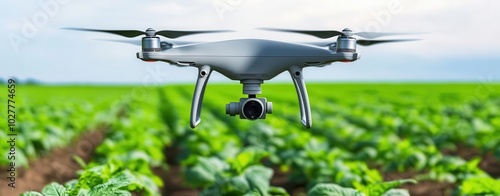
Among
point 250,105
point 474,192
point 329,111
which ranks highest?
point 329,111

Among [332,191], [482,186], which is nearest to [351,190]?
[332,191]

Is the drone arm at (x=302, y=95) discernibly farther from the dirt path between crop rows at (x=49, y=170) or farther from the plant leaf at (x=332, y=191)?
the dirt path between crop rows at (x=49, y=170)

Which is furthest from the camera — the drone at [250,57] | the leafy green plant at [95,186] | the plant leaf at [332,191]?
the plant leaf at [332,191]

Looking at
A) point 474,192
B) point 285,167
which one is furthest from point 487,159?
point 474,192

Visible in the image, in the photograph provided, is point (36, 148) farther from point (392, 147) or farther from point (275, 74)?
point (275, 74)

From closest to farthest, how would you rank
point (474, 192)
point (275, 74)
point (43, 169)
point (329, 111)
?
1. point (275, 74)
2. point (474, 192)
3. point (43, 169)
4. point (329, 111)

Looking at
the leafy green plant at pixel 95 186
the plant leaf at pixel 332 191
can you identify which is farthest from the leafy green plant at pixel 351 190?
the leafy green plant at pixel 95 186

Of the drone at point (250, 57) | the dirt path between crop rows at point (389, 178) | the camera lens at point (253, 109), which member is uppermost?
the drone at point (250, 57)

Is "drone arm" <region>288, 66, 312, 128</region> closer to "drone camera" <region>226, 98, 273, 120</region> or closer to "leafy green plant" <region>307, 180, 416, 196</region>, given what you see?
→ "drone camera" <region>226, 98, 273, 120</region>
